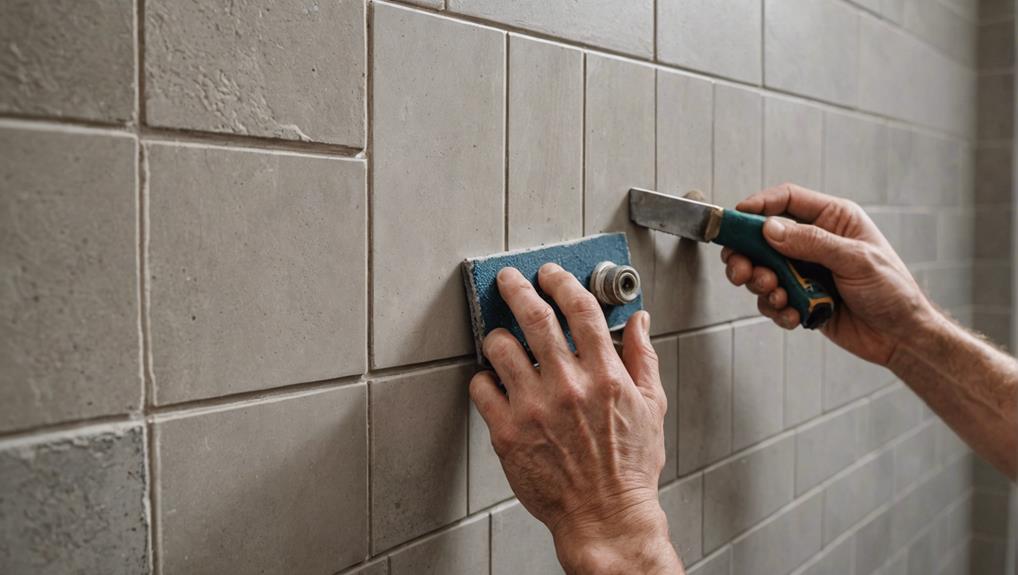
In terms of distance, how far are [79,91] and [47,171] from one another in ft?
0.21

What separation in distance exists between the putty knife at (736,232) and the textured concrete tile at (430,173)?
0.26 metres

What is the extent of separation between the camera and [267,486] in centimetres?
66

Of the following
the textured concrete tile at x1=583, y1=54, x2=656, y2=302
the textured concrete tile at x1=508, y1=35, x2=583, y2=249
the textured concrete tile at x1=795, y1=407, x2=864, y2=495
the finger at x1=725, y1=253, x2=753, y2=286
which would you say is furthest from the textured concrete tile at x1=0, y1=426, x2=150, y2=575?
the textured concrete tile at x1=795, y1=407, x2=864, y2=495

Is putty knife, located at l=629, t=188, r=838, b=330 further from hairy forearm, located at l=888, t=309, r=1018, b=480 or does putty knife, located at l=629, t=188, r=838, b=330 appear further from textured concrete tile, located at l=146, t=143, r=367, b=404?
textured concrete tile, located at l=146, t=143, r=367, b=404

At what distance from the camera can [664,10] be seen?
3.39 feet

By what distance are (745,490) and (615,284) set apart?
0.60m

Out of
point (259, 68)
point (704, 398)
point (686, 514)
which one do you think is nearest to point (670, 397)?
point (704, 398)

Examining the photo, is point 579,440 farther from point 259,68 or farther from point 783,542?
point 783,542

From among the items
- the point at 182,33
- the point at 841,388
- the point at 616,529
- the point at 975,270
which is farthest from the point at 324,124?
the point at 975,270

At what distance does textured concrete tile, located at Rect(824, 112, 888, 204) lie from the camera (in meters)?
1.44

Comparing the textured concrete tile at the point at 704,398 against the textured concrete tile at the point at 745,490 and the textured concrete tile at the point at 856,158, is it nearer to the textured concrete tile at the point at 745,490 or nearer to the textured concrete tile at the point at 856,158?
the textured concrete tile at the point at 745,490

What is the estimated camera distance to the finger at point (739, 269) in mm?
1073

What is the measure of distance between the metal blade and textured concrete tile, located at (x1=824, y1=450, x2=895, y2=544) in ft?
2.65

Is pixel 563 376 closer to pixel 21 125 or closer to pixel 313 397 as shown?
pixel 313 397
